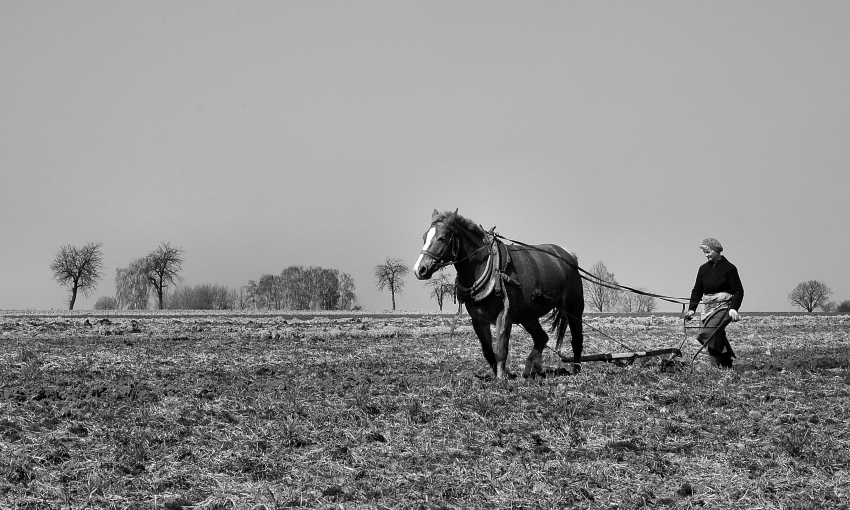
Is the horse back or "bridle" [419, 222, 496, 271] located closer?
"bridle" [419, 222, 496, 271]

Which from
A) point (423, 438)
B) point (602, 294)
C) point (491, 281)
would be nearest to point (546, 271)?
point (491, 281)

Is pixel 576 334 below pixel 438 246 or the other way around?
below

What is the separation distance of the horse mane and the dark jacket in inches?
177

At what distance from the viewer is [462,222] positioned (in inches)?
387

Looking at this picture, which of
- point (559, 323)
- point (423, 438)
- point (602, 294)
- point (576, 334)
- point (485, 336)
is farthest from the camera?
point (602, 294)

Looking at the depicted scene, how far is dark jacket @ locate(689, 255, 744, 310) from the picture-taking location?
457 inches

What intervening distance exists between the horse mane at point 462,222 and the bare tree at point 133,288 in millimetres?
87780

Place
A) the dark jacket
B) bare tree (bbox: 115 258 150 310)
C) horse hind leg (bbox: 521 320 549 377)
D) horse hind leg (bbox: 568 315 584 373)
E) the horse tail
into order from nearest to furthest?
horse hind leg (bbox: 521 320 549 377) < horse hind leg (bbox: 568 315 584 373) < the dark jacket < the horse tail < bare tree (bbox: 115 258 150 310)

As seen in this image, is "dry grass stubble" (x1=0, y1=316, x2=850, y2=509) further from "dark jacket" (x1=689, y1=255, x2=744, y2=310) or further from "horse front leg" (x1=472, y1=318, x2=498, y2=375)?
"dark jacket" (x1=689, y1=255, x2=744, y2=310)

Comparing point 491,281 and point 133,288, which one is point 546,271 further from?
point 133,288

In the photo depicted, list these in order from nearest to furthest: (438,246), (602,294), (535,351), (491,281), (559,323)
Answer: (438,246)
(491,281)
(535,351)
(559,323)
(602,294)

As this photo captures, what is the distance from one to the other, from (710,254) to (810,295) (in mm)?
119995

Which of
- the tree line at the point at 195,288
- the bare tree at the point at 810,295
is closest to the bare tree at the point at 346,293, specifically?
the tree line at the point at 195,288

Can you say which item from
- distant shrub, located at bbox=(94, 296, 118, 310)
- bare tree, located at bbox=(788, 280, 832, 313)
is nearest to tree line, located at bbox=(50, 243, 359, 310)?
distant shrub, located at bbox=(94, 296, 118, 310)
